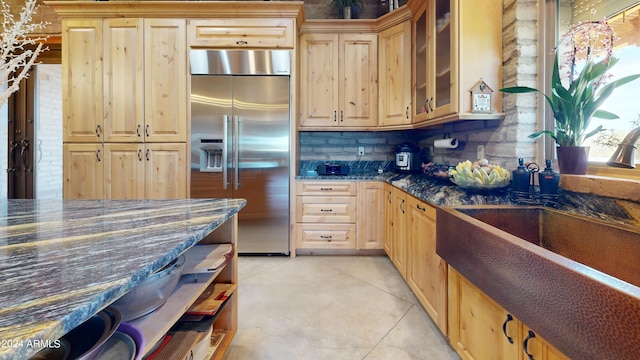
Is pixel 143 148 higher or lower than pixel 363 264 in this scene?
higher

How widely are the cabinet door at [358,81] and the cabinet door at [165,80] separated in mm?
1653

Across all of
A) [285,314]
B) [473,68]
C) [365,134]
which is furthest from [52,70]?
[473,68]


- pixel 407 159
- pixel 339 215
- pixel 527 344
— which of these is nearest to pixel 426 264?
pixel 527 344

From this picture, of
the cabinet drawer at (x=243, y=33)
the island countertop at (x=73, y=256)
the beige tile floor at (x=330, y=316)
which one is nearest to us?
the island countertop at (x=73, y=256)

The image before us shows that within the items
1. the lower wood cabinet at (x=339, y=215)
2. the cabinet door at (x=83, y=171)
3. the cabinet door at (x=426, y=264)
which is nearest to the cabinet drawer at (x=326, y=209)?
the lower wood cabinet at (x=339, y=215)

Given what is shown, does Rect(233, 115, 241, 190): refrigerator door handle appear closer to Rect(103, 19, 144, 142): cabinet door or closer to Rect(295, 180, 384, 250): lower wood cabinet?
Rect(295, 180, 384, 250): lower wood cabinet

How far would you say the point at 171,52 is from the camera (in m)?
3.06

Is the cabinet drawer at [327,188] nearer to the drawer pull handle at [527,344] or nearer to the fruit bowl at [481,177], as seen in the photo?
the fruit bowl at [481,177]

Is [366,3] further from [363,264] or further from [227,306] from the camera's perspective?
[227,306]

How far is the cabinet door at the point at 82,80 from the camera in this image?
10.1ft

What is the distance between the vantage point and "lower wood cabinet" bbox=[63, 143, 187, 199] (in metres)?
3.08

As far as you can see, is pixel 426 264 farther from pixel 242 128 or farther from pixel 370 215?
pixel 242 128

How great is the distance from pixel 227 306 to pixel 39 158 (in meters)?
3.86

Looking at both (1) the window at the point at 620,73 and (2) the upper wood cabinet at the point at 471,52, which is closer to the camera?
(1) the window at the point at 620,73
